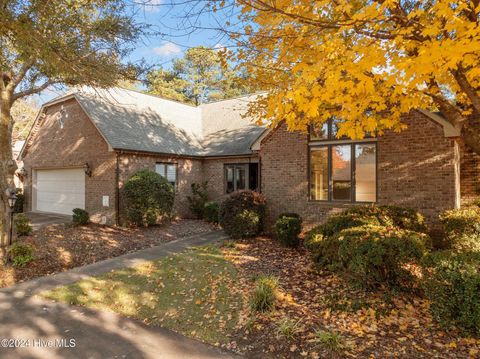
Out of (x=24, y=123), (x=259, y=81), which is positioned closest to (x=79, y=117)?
(x=259, y=81)

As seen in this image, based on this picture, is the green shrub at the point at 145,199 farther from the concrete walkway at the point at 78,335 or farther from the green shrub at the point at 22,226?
the concrete walkway at the point at 78,335

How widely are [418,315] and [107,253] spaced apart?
8.19 metres

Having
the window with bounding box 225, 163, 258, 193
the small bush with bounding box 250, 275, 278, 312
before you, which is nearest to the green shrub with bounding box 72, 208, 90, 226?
the window with bounding box 225, 163, 258, 193

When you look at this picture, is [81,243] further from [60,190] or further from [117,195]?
[60,190]

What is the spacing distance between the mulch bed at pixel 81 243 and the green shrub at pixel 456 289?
322 inches

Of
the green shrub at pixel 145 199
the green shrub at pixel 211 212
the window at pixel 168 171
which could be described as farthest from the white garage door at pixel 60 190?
the green shrub at pixel 211 212

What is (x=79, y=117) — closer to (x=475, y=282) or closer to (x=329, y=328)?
(x=329, y=328)

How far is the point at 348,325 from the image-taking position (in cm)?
466

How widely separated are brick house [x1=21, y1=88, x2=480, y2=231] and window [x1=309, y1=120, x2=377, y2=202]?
0.11 ft

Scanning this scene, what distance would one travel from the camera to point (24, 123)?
32.2 metres

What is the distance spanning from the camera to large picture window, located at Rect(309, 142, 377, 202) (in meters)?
10.1

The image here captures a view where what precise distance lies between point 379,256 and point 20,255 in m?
8.45

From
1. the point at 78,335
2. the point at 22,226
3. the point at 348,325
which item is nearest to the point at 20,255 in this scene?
the point at 22,226

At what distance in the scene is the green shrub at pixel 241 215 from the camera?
10.7 metres
